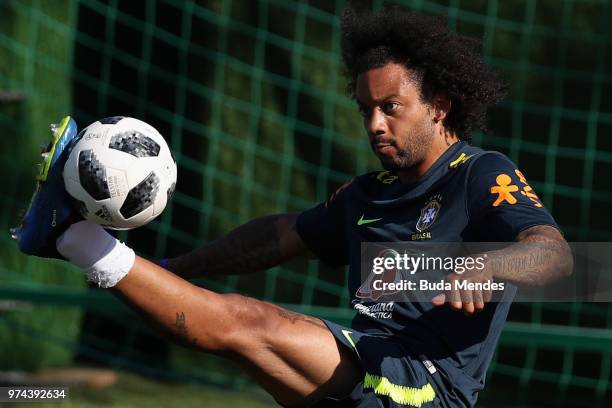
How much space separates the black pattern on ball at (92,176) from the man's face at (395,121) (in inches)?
42.4

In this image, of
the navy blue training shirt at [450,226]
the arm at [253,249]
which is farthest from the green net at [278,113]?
the navy blue training shirt at [450,226]

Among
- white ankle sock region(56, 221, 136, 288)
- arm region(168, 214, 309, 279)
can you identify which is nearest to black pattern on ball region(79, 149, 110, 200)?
white ankle sock region(56, 221, 136, 288)

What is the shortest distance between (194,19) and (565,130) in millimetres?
2594

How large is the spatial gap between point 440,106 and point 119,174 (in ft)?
4.44

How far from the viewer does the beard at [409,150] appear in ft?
13.6

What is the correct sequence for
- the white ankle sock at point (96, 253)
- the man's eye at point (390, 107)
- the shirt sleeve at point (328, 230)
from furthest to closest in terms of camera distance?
the shirt sleeve at point (328, 230) < the man's eye at point (390, 107) < the white ankle sock at point (96, 253)

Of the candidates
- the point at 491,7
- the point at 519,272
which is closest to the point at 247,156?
the point at 491,7

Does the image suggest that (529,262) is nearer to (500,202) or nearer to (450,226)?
(500,202)

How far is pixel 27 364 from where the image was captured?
7164 mm

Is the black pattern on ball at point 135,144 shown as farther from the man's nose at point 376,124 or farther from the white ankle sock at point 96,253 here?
the man's nose at point 376,124

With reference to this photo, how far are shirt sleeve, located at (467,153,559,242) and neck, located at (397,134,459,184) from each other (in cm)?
25

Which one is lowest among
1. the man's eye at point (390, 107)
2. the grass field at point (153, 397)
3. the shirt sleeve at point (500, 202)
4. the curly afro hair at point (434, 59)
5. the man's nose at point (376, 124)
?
the grass field at point (153, 397)

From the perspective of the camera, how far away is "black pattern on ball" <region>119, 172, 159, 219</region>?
3.65m

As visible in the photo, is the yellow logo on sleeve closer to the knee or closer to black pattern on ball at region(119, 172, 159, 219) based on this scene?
the knee
